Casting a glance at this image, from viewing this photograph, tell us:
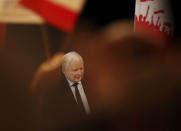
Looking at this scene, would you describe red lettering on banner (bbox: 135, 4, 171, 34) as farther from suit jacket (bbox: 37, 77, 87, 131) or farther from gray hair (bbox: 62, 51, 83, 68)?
suit jacket (bbox: 37, 77, 87, 131)

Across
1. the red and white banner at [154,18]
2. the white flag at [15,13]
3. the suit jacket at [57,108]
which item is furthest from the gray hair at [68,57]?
the red and white banner at [154,18]

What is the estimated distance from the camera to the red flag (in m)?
1.72

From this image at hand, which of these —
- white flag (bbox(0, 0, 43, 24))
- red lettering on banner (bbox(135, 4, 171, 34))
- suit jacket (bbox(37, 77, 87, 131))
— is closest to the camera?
white flag (bbox(0, 0, 43, 24))

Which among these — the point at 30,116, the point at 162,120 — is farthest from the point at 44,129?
the point at 162,120

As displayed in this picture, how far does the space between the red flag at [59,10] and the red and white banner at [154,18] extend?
19.0 inches

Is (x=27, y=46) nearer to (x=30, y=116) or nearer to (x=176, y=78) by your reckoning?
(x=30, y=116)

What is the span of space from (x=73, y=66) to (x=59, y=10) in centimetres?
38

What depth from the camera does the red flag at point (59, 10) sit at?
1719 mm

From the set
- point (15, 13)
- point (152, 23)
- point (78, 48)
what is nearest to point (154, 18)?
point (152, 23)

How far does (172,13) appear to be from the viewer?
217 cm

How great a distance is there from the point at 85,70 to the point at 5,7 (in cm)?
65

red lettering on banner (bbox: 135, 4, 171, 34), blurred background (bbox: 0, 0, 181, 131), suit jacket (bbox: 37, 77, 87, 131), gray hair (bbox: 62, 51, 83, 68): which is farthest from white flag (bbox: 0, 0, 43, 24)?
red lettering on banner (bbox: 135, 4, 171, 34)

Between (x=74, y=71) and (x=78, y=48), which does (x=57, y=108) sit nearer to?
(x=74, y=71)

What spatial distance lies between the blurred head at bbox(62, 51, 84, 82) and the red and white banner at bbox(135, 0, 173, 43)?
0.53 meters
